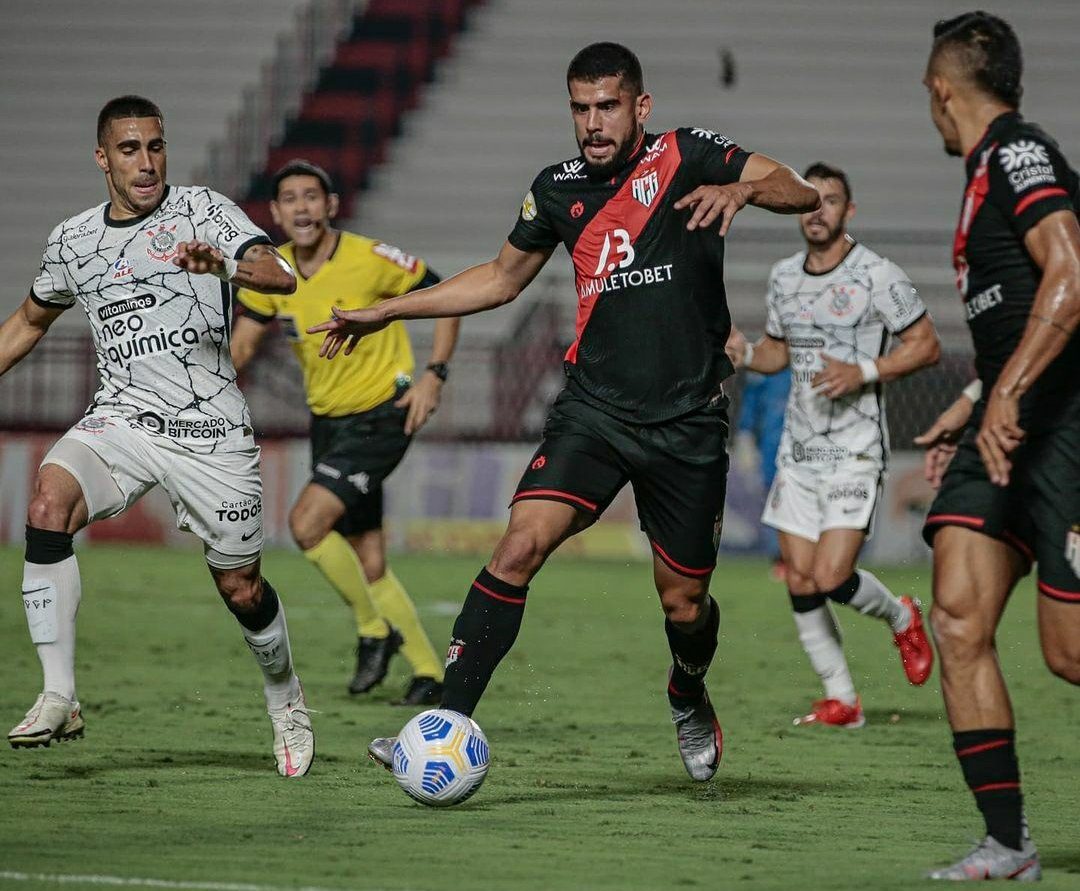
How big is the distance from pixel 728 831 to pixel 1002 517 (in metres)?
1.38

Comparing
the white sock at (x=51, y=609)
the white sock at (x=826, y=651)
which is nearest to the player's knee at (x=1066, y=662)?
the white sock at (x=51, y=609)

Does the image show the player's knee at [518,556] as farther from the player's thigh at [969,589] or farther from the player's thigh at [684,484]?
the player's thigh at [969,589]

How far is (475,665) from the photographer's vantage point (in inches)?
236

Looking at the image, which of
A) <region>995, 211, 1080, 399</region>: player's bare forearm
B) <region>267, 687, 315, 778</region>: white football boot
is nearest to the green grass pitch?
<region>267, 687, 315, 778</region>: white football boot

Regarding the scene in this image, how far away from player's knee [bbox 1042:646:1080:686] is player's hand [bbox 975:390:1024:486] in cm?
52

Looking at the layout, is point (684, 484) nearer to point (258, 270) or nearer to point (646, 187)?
point (646, 187)

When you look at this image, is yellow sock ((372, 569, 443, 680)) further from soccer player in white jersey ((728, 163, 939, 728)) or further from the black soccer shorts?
soccer player in white jersey ((728, 163, 939, 728))

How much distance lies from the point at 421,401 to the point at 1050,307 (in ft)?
16.6

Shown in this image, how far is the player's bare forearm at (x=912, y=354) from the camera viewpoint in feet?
29.1

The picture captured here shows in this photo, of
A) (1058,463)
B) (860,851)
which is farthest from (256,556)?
(1058,463)

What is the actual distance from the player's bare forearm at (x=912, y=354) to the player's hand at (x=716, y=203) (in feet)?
10.4

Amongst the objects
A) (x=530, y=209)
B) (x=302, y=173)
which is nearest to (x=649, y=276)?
(x=530, y=209)

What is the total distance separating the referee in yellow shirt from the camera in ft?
30.5

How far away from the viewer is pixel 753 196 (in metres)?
5.92
